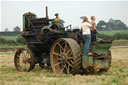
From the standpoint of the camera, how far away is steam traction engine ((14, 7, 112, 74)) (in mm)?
10336

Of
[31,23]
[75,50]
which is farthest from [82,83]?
[31,23]

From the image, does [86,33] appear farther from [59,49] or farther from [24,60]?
[24,60]

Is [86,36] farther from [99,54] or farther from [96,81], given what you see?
[96,81]

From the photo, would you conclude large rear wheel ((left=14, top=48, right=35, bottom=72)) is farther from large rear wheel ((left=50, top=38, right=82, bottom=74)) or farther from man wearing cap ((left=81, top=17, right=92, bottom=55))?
man wearing cap ((left=81, top=17, right=92, bottom=55))

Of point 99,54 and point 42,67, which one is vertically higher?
point 99,54

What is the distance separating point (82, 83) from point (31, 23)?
19.1 ft

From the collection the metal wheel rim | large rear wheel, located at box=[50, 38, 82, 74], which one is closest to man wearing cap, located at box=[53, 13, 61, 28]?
large rear wheel, located at box=[50, 38, 82, 74]

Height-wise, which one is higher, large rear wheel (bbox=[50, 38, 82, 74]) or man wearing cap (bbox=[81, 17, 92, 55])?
man wearing cap (bbox=[81, 17, 92, 55])

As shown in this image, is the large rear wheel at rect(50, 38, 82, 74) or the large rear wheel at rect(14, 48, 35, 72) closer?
the large rear wheel at rect(50, 38, 82, 74)

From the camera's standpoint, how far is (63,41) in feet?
36.3

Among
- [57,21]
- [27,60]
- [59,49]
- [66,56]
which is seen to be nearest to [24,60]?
[27,60]

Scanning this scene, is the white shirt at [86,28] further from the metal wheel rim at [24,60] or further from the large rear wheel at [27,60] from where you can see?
the metal wheel rim at [24,60]

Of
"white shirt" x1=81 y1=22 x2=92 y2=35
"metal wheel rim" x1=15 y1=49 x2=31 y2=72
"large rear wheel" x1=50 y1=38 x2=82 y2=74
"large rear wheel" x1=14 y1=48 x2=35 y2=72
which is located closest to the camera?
"large rear wheel" x1=50 y1=38 x2=82 y2=74

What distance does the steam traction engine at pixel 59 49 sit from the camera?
10.3 metres
